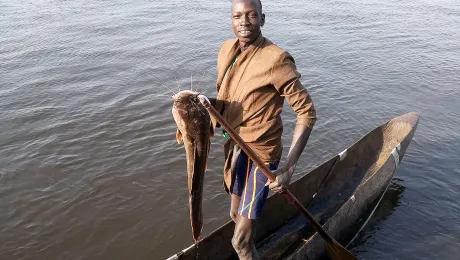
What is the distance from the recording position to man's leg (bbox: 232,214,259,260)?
12.0ft

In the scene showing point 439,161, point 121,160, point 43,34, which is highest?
point 43,34

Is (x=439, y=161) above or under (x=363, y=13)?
under

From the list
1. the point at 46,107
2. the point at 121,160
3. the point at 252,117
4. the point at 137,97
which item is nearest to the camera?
the point at 252,117

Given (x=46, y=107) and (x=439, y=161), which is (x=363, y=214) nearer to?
(x=439, y=161)

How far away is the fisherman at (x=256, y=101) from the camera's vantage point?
2996 millimetres

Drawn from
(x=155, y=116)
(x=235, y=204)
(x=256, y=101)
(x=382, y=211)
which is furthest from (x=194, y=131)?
(x=155, y=116)

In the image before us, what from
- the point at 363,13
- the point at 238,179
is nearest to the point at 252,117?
the point at 238,179

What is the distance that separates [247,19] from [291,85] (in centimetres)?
60

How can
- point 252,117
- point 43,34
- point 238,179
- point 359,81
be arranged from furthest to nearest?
1. point 43,34
2. point 359,81
3. point 238,179
4. point 252,117

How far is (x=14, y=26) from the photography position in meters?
13.8

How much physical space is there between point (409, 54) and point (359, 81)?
3288 millimetres

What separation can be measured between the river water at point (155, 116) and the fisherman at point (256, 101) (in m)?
2.70

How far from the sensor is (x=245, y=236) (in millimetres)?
3719

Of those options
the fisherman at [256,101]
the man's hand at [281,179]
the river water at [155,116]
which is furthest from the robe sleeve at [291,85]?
the river water at [155,116]
